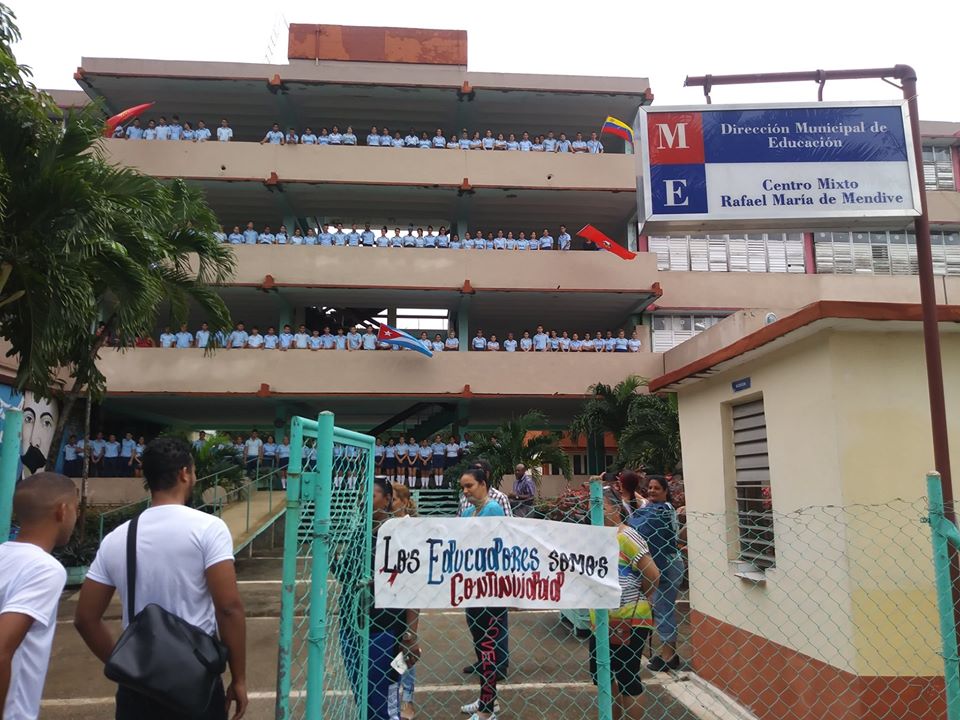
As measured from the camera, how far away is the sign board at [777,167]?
482 cm

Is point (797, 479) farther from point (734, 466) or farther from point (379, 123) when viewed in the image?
point (379, 123)

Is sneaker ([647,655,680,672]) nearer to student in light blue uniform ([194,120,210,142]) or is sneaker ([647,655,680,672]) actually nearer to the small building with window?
the small building with window

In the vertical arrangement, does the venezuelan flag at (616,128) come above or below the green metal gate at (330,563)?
above

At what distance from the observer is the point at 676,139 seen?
5.01m

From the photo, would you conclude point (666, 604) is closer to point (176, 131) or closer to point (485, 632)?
point (485, 632)

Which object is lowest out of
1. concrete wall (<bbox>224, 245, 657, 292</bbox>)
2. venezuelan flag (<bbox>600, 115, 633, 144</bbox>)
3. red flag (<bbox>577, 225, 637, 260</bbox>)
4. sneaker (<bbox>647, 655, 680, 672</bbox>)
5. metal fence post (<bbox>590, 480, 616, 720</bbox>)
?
sneaker (<bbox>647, 655, 680, 672</bbox>)

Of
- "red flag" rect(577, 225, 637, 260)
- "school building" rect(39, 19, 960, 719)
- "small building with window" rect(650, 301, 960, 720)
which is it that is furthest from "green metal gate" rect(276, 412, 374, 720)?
"red flag" rect(577, 225, 637, 260)

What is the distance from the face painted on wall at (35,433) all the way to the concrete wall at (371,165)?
7.58 m

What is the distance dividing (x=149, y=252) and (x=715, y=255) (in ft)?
59.1

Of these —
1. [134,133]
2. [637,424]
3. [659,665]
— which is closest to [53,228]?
[659,665]

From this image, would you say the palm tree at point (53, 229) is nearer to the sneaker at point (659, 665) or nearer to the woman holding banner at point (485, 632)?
the woman holding banner at point (485, 632)

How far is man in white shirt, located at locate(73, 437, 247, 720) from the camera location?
2717mm

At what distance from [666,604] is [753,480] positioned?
179cm

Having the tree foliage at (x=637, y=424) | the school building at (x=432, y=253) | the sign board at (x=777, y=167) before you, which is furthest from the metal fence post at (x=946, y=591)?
the school building at (x=432, y=253)
